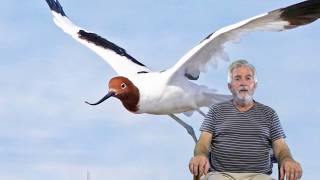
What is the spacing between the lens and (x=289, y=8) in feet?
29.5

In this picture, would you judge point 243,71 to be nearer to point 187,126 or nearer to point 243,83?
point 243,83

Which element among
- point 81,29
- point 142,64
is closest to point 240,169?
point 142,64

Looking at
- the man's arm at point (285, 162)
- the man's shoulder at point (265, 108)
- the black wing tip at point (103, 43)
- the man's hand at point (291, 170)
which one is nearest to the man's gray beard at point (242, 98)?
the man's shoulder at point (265, 108)

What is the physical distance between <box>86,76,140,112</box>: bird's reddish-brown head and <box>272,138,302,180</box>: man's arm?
6689mm

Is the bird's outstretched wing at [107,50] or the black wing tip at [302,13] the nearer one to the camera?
the black wing tip at [302,13]

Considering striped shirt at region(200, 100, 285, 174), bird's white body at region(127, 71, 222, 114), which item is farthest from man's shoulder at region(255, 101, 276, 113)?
bird's white body at region(127, 71, 222, 114)

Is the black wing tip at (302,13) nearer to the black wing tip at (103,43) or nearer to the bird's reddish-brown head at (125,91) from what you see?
the bird's reddish-brown head at (125,91)

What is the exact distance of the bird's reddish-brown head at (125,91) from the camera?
11.1m

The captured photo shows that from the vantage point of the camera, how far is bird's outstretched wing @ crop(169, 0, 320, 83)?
349 inches

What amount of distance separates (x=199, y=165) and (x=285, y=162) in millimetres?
535

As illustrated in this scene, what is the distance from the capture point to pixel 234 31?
31.7 ft

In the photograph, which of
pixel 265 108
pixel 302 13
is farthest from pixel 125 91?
pixel 265 108

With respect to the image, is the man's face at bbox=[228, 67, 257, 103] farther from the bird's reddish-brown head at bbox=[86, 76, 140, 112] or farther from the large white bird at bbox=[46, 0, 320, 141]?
the bird's reddish-brown head at bbox=[86, 76, 140, 112]

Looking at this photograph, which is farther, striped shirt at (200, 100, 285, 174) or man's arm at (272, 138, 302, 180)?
striped shirt at (200, 100, 285, 174)
